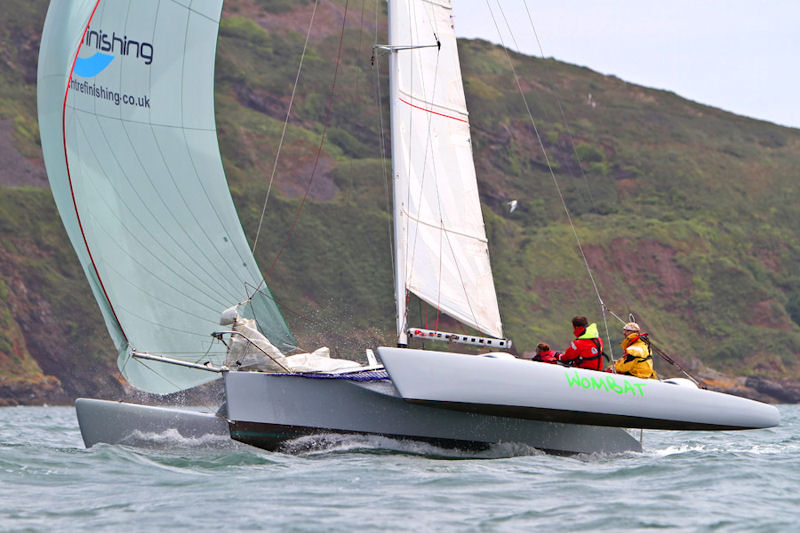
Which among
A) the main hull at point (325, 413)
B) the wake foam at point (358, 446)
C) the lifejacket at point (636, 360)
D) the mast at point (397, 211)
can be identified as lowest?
the wake foam at point (358, 446)

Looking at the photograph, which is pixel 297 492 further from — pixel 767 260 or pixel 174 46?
pixel 767 260

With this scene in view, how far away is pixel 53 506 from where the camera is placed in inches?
281

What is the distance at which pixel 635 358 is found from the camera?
1050 centimetres

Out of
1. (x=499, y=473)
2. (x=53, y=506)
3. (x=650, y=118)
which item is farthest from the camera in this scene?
(x=650, y=118)

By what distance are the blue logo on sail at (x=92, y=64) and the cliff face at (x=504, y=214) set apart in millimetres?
24211

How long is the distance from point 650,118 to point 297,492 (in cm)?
6940

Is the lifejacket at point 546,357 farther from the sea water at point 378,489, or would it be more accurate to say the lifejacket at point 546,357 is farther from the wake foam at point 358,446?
the wake foam at point 358,446

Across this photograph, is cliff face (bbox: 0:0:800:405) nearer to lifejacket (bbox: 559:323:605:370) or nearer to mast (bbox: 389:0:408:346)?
mast (bbox: 389:0:408:346)

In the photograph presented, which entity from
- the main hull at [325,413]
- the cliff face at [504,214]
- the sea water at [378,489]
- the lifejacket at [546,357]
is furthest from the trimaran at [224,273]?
the cliff face at [504,214]

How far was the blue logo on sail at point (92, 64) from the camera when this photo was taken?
10805 millimetres

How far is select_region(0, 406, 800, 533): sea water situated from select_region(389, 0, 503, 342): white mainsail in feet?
6.49

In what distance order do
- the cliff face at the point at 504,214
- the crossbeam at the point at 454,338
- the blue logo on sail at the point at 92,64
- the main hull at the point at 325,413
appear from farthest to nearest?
1. the cliff face at the point at 504,214
2. the blue logo on sail at the point at 92,64
3. the crossbeam at the point at 454,338
4. the main hull at the point at 325,413

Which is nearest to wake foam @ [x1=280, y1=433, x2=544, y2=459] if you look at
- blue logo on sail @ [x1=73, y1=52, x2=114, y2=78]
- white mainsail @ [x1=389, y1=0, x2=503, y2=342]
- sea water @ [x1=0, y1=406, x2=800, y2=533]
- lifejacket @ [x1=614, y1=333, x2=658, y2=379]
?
sea water @ [x1=0, y1=406, x2=800, y2=533]

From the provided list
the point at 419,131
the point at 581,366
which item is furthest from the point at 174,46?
the point at 581,366
